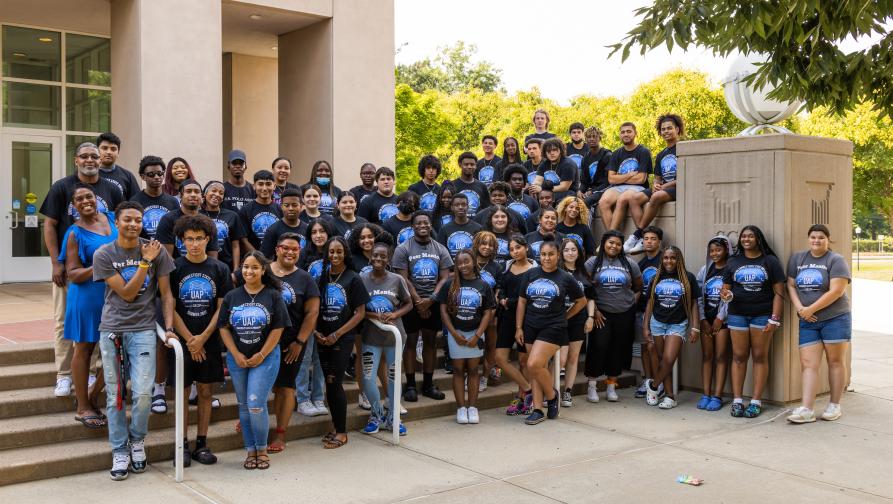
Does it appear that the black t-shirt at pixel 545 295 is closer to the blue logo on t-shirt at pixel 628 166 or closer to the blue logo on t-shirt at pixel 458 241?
the blue logo on t-shirt at pixel 458 241

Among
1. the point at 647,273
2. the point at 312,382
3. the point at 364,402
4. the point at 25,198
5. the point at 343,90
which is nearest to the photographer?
the point at 312,382

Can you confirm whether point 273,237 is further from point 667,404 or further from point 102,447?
point 667,404

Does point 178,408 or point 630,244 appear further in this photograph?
point 630,244

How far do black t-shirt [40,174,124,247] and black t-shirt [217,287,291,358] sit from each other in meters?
1.47

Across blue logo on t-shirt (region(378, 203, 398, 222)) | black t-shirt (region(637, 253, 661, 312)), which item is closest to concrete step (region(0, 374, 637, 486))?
black t-shirt (region(637, 253, 661, 312))

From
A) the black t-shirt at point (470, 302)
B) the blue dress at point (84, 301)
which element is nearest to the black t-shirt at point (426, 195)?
the black t-shirt at point (470, 302)

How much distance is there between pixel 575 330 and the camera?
9156 millimetres

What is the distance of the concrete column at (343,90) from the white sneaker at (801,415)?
794cm

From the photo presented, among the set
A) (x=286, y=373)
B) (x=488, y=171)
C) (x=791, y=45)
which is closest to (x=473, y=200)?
(x=488, y=171)

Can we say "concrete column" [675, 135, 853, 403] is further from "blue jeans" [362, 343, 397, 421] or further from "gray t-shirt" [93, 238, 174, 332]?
"gray t-shirt" [93, 238, 174, 332]

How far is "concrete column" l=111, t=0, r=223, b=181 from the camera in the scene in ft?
39.9

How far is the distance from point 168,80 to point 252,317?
6932 millimetres

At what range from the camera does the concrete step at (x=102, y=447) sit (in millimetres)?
6328

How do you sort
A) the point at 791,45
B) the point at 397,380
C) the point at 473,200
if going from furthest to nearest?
the point at 473,200, the point at 397,380, the point at 791,45
